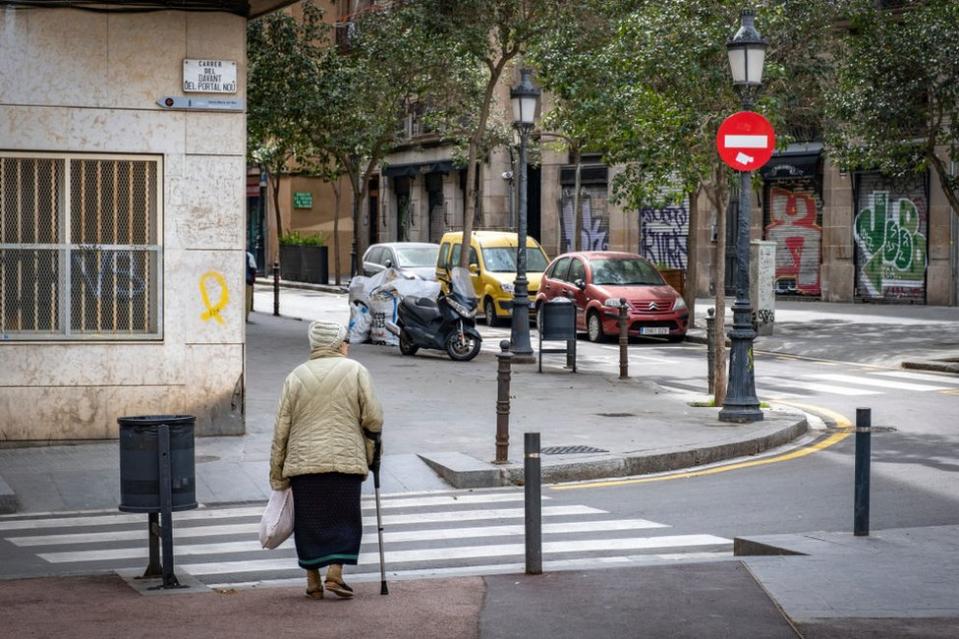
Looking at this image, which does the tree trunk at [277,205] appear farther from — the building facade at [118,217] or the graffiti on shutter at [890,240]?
the building facade at [118,217]

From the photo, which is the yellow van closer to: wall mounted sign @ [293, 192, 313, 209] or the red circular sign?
the red circular sign

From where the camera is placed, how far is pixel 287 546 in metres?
9.95

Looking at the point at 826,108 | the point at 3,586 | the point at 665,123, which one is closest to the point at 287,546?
the point at 3,586

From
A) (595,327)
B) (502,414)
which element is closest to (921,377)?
(595,327)

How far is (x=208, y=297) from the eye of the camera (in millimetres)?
14180

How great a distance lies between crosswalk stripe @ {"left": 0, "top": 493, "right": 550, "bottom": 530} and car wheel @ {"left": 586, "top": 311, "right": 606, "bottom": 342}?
50.5 feet

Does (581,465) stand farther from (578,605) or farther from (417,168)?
(417,168)

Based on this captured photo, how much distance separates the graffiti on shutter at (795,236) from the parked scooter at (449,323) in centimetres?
1601

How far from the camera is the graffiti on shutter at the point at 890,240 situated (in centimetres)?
3381

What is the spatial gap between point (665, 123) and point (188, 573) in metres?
13.3

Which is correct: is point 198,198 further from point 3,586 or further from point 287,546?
point 3,586

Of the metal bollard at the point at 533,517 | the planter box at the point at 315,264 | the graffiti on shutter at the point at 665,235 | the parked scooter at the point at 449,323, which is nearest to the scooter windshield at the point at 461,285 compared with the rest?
the parked scooter at the point at 449,323

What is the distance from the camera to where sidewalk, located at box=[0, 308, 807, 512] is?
12.3 metres

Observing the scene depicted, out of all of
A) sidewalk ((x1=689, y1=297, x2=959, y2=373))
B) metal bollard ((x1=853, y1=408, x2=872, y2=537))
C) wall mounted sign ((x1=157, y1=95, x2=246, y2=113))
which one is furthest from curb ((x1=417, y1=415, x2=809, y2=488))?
sidewalk ((x1=689, y1=297, x2=959, y2=373))
